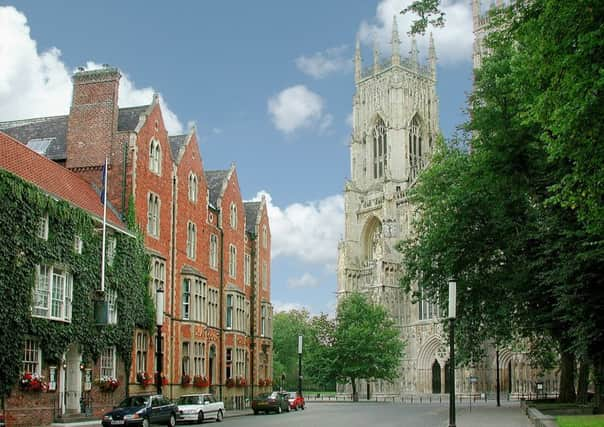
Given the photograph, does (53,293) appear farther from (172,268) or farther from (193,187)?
(193,187)

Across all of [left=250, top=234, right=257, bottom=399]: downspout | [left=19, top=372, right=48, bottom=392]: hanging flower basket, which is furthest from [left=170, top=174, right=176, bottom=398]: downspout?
[left=250, top=234, right=257, bottom=399]: downspout

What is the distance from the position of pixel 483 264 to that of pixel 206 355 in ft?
50.0

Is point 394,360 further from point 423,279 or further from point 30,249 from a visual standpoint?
point 30,249

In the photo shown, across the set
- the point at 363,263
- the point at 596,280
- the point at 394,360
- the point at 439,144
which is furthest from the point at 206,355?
the point at 363,263

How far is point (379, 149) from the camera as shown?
116m

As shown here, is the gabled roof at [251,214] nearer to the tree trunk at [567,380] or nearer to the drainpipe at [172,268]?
the drainpipe at [172,268]

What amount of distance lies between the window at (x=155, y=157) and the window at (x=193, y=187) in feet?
14.9

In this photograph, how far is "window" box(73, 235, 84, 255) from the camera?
98.9 feet

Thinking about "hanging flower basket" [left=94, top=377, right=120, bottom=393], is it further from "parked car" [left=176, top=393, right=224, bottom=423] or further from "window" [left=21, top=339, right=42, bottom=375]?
"window" [left=21, top=339, right=42, bottom=375]

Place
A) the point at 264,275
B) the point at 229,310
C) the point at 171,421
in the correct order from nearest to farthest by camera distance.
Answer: the point at 171,421
the point at 229,310
the point at 264,275

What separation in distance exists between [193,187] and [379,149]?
7434 cm

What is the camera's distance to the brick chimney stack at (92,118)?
36031 millimetres

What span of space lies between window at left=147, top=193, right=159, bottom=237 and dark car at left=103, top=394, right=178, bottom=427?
993 centimetres


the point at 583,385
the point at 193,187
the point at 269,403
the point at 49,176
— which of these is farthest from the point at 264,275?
the point at 49,176
